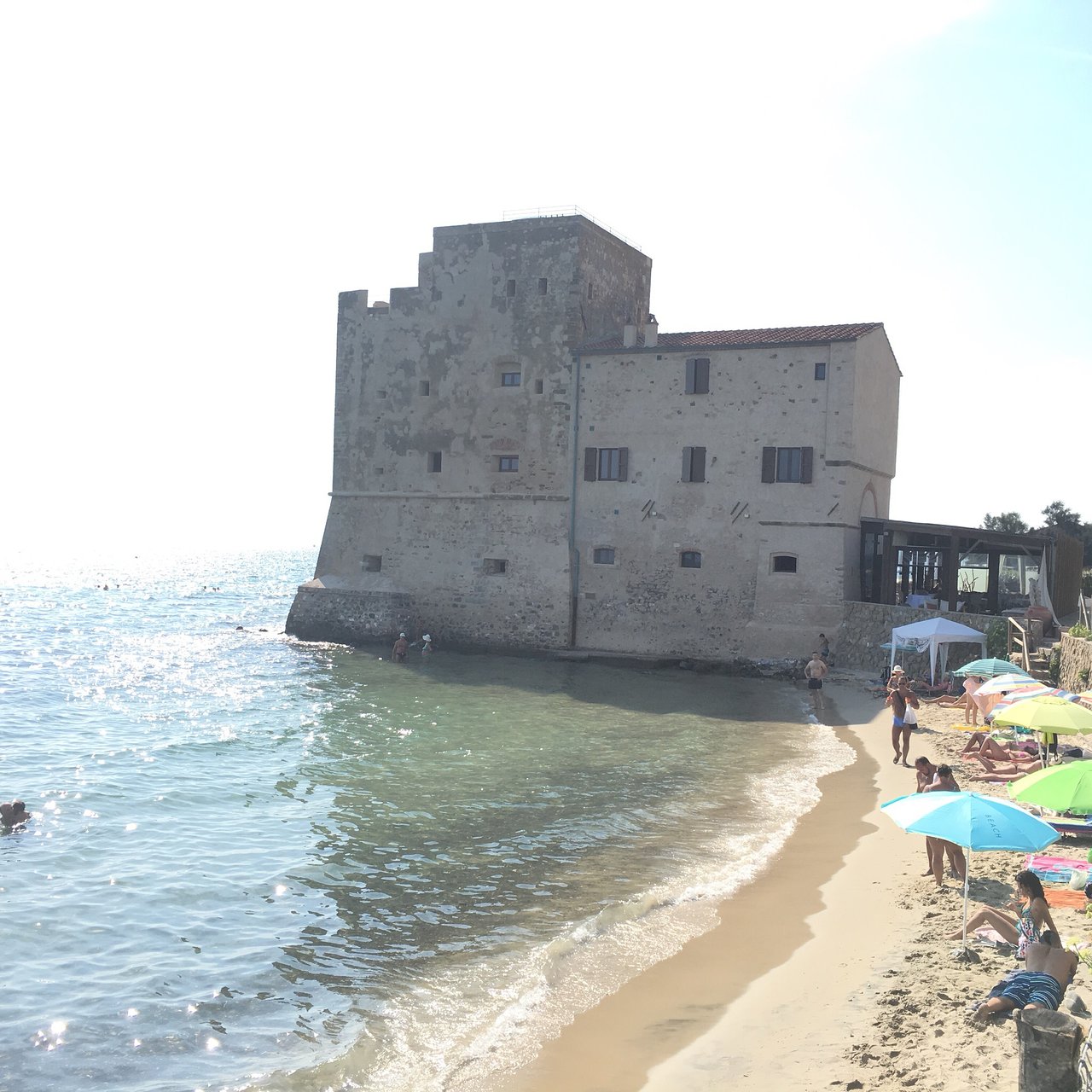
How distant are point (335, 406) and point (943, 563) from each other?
71.3 feet

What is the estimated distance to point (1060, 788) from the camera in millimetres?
10477

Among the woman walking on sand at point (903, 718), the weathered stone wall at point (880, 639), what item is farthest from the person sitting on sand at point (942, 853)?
the weathered stone wall at point (880, 639)

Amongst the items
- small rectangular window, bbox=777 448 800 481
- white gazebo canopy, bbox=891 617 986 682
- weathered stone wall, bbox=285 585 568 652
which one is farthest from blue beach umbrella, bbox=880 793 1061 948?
weathered stone wall, bbox=285 585 568 652

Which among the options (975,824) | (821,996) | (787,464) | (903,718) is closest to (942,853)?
(975,824)

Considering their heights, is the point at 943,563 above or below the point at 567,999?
above

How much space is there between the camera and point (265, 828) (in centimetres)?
1574

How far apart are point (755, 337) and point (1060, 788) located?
74.6 feet

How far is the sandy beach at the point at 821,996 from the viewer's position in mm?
7582

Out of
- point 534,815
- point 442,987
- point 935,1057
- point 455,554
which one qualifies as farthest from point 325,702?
point 935,1057

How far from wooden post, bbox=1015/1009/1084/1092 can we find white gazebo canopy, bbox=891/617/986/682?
66.7 feet

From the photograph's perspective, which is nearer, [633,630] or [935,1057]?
[935,1057]

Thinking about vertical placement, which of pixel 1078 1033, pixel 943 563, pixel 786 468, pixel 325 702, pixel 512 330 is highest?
pixel 512 330

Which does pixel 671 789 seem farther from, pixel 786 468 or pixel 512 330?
pixel 512 330

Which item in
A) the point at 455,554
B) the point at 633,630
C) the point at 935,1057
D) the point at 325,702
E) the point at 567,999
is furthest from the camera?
the point at 455,554
